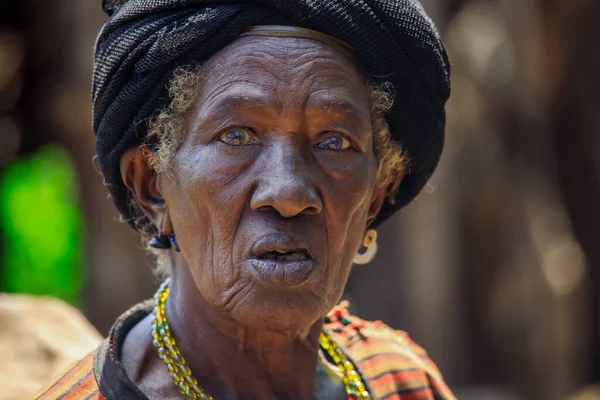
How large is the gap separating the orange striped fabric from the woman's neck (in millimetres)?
260

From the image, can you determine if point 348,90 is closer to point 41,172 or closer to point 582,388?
point 582,388

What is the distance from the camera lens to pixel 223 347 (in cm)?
261

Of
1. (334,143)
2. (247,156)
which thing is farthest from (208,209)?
(334,143)

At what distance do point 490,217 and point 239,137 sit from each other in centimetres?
539

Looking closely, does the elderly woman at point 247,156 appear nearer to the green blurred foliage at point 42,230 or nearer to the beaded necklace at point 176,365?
the beaded necklace at point 176,365

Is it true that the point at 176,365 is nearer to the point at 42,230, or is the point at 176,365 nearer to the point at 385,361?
the point at 385,361

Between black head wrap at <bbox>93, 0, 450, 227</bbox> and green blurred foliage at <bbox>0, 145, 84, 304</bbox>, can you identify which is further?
green blurred foliage at <bbox>0, 145, 84, 304</bbox>

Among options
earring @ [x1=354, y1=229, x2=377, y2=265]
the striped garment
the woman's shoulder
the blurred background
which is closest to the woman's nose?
earring @ [x1=354, y1=229, x2=377, y2=265]

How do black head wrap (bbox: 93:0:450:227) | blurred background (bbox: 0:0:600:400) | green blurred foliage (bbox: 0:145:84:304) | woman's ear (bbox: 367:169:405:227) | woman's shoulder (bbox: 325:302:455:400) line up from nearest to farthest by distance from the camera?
black head wrap (bbox: 93:0:450:227) < woman's ear (bbox: 367:169:405:227) < woman's shoulder (bbox: 325:302:455:400) < blurred background (bbox: 0:0:600:400) < green blurred foliage (bbox: 0:145:84:304)

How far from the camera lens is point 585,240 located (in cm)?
838

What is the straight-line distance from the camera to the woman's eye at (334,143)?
2.48 meters

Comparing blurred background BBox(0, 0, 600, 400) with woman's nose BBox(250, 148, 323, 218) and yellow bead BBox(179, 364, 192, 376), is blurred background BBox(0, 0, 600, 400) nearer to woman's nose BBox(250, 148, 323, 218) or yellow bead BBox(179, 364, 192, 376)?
yellow bead BBox(179, 364, 192, 376)

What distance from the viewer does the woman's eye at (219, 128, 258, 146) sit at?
94.8 inches

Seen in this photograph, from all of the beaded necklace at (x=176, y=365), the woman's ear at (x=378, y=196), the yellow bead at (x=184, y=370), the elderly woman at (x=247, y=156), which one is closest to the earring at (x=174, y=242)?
the elderly woman at (x=247, y=156)
